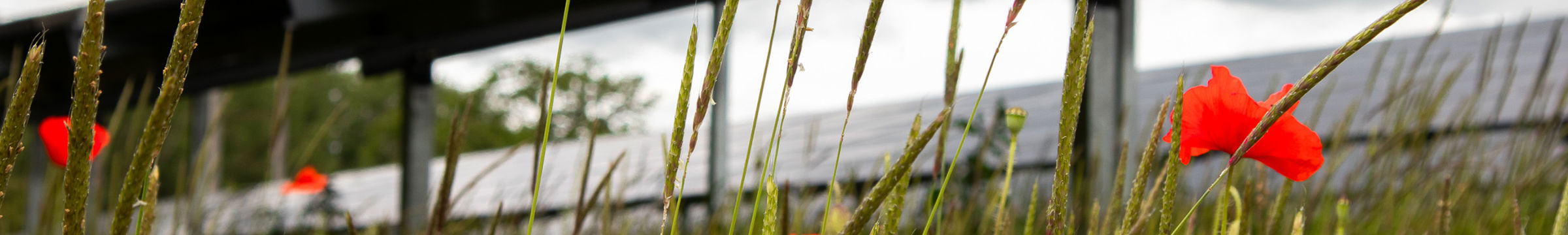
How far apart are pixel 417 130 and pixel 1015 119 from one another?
3220 millimetres

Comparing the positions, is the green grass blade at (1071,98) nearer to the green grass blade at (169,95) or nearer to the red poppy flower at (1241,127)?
the red poppy flower at (1241,127)

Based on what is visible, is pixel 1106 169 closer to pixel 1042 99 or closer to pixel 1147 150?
pixel 1147 150

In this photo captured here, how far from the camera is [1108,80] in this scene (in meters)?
1.97

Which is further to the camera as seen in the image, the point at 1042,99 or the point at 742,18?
the point at 1042,99

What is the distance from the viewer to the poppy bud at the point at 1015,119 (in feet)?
1.38

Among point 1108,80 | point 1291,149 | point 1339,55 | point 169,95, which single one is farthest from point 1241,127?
point 1108,80

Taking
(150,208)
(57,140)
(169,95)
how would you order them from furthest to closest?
(57,140) < (150,208) < (169,95)

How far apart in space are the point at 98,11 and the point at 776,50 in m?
0.28

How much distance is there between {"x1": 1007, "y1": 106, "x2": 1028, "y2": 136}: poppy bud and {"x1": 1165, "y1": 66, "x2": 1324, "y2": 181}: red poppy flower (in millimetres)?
73

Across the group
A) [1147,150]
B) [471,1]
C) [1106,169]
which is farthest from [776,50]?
[471,1]

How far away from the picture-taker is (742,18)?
52cm

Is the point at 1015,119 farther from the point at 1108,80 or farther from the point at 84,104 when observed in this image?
the point at 1108,80

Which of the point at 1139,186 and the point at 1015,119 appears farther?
the point at 1015,119

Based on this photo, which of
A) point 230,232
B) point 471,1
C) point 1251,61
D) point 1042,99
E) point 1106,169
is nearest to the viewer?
point 230,232
